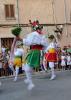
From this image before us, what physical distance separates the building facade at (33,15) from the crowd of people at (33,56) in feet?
24.7

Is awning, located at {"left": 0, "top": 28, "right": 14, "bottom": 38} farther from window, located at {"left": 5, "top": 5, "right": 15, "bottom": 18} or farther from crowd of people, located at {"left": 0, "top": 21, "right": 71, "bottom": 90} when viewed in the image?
crowd of people, located at {"left": 0, "top": 21, "right": 71, "bottom": 90}

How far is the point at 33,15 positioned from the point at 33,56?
63.4 ft

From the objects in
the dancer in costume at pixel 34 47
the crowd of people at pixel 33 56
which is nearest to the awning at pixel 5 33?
the crowd of people at pixel 33 56

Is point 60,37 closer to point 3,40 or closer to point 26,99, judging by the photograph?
point 3,40

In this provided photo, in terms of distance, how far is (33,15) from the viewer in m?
31.6

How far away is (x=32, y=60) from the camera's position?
12.4 meters

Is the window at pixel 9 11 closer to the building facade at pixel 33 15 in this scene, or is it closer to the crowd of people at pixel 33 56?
the building facade at pixel 33 15

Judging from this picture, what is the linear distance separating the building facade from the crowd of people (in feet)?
24.7

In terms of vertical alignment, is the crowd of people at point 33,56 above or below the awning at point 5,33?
below

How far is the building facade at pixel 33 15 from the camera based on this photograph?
3097 centimetres

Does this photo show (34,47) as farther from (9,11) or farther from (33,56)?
(9,11)

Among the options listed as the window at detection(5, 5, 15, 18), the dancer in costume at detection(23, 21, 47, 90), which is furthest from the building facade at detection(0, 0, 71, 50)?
the dancer in costume at detection(23, 21, 47, 90)

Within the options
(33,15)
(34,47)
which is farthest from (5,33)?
(34,47)

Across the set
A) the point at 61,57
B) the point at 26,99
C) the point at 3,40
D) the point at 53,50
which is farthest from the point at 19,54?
the point at 3,40
